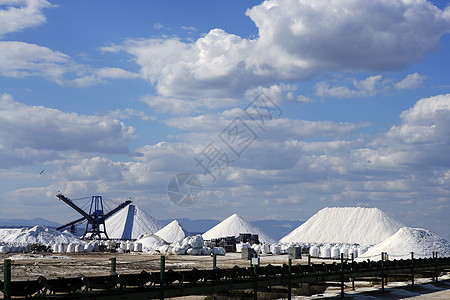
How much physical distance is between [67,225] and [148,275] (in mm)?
108487

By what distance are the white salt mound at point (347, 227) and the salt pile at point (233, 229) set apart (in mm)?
16249

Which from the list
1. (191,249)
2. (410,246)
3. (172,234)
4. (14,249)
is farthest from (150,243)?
(172,234)

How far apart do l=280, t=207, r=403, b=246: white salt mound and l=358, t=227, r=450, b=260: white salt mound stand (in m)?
48.1

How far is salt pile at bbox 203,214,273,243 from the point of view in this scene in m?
130

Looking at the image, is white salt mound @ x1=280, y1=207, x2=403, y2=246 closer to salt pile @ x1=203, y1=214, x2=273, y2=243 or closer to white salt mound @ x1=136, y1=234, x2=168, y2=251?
salt pile @ x1=203, y1=214, x2=273, y2=243

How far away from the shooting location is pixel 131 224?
523 ft

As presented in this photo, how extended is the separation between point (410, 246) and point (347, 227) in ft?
202

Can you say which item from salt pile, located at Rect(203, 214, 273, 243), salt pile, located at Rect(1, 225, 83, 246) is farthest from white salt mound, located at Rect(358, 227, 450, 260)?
salt pile, located at Rect(203, 214, 273, 243)

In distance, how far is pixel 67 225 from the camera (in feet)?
389

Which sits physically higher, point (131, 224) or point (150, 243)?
point (131, 224)

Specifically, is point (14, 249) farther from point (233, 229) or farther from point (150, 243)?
point (233, 229)

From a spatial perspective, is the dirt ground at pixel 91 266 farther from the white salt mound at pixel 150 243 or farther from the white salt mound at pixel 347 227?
the white salt mound at pixel 347 227

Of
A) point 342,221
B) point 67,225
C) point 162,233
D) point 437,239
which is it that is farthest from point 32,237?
point 437,239

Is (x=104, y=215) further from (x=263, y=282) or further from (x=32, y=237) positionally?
(x=263, y=282)
